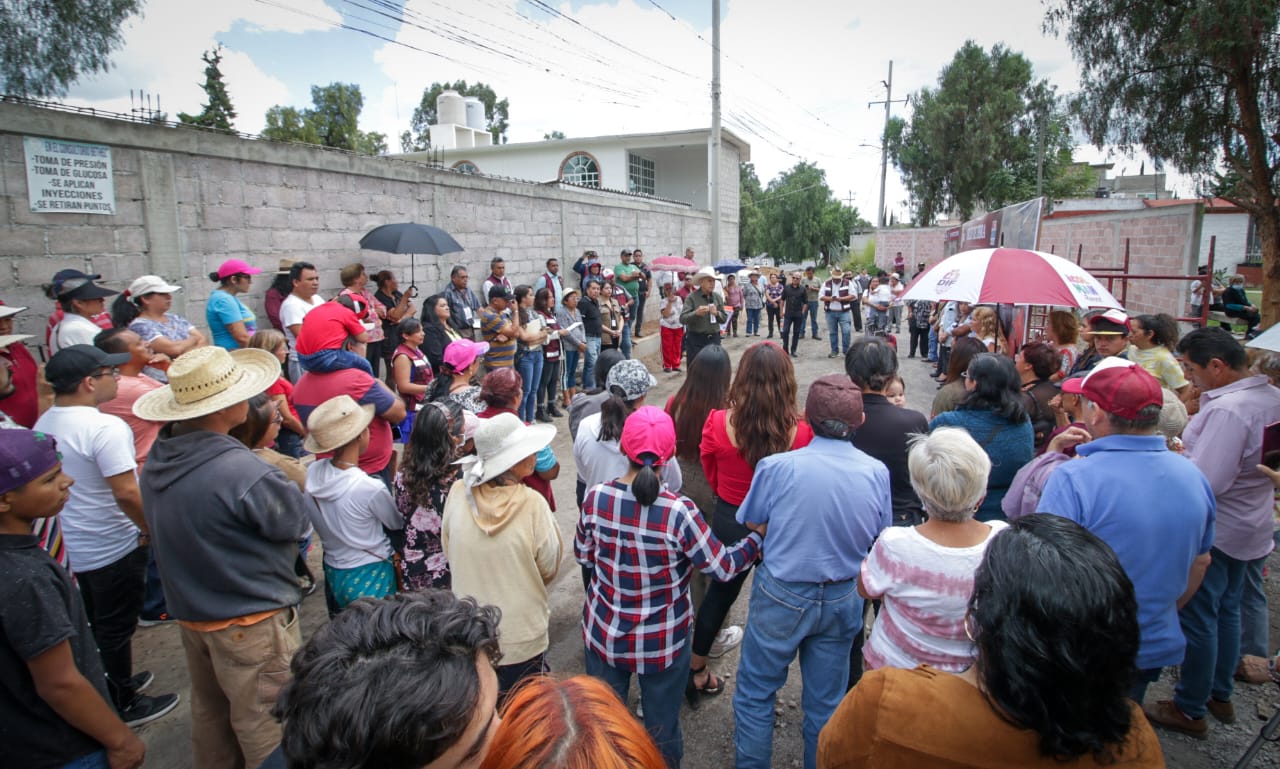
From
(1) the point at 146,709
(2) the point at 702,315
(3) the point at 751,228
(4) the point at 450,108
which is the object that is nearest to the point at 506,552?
(1) the point at 146,709

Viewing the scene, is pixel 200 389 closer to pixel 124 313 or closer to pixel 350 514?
pixel 350 514

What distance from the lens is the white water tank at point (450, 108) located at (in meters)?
24.1

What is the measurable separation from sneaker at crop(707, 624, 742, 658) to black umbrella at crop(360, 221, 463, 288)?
5.13 meters

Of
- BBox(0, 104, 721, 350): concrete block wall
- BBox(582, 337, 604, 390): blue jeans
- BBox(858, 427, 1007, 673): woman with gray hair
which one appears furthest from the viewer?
BBox(582, 337, 604, 390): blue jeans

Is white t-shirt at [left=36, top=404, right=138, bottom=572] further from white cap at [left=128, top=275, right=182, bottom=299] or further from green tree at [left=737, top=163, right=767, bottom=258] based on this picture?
green tree at [left=737, top=163, right=767, bottom=258]

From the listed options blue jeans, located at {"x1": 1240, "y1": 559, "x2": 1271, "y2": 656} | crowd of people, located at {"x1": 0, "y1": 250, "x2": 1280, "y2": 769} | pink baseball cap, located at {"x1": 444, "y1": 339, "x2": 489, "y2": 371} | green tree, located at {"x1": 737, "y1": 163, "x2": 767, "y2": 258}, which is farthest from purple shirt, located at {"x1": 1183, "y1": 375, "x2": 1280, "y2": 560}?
green tree, located at {"x1": 737, "y1": 163, "x2": 767, "y2": 258}

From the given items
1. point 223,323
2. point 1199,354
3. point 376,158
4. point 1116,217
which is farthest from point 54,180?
point 1116,217

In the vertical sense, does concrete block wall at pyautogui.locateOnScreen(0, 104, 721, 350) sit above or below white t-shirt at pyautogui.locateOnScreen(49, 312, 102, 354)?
above

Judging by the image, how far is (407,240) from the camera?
6.90m

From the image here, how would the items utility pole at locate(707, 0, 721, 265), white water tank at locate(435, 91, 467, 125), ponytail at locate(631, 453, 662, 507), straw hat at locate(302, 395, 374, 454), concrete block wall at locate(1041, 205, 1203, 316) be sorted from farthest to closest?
white water tank at locate(435, 91, 467, 125) → utility pole at locate(707, 0, 721, 265) → concrete block wall at locate(1041, 205, 1203, 316) → straw hat at locate(302, 395, 374, 454) → ponytail at locate(631, 453, 662, 507)

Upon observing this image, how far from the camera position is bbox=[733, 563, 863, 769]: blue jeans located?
239 cm

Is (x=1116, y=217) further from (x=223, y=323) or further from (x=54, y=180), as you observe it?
(x=54, y=180)

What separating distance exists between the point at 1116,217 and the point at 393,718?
13.1 metres

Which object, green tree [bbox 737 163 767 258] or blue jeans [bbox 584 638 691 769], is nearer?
blue jeans [bbox 584 638 691 769]
